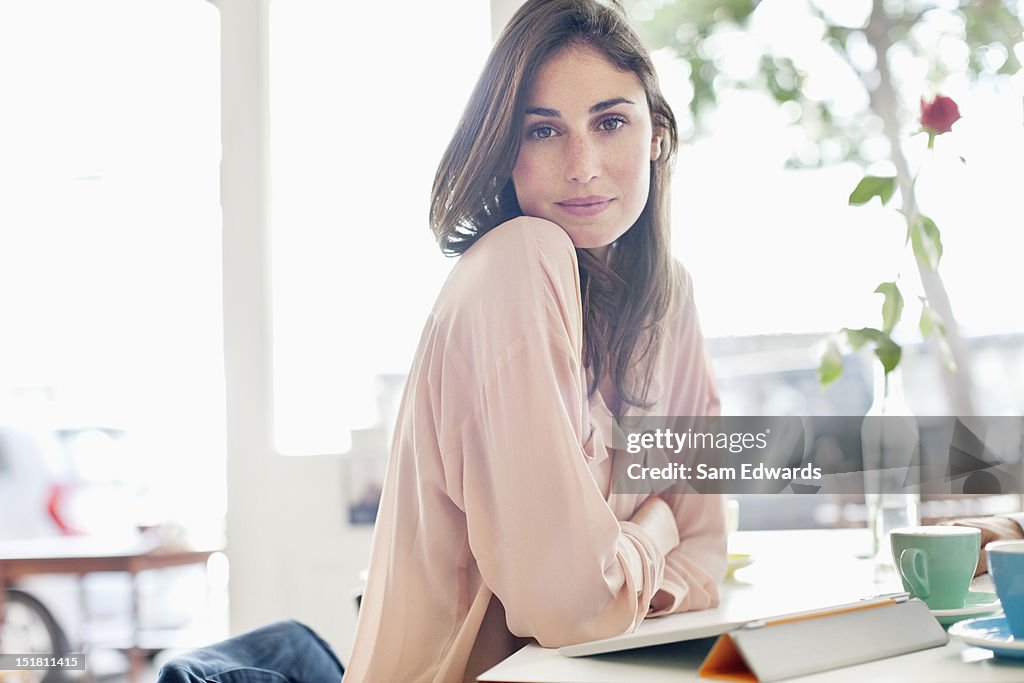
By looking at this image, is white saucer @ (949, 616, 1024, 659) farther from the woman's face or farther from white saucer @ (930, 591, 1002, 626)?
the woman's face

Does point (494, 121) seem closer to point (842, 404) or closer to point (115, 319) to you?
point (842, 404)

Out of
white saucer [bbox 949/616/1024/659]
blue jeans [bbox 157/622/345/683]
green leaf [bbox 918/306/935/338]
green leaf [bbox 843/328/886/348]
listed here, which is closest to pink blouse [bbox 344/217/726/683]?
blue jeans [bbox 157/622/345/683]

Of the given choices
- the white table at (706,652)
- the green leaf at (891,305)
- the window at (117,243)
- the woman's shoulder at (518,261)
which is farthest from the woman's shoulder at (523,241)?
the window at (117,243)

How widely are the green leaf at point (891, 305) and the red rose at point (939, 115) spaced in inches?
7.3

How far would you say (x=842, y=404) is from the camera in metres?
2.42

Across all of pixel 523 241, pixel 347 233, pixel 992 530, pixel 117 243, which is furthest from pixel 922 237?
pixel 117 243

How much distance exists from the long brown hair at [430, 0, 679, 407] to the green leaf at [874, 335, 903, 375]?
11.1 inches

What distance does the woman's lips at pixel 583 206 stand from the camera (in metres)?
0.93

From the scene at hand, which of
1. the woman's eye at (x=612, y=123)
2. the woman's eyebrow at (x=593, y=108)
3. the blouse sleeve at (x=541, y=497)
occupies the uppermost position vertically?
the woman's eyebrow at (x=593, y=108)

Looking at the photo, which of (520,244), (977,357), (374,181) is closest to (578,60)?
(520,244)

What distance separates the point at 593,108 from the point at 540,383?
1.03ft

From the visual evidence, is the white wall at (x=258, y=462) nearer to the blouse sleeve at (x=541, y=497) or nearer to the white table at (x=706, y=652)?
the white table at (x=706, y=652)

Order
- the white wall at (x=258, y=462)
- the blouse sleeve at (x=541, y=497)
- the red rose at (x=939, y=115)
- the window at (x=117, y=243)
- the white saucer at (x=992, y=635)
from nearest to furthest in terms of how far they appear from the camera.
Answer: the white saucer at (x=992, y=635) < the blouse sleeve at (x=541, y=497) < the red rose at (x=939, y=115) < the white wall at (x=258, y=462) < the window at (x=117, y=243)

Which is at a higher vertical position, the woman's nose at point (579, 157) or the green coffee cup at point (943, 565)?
the woman's nose at point (579, 157)
